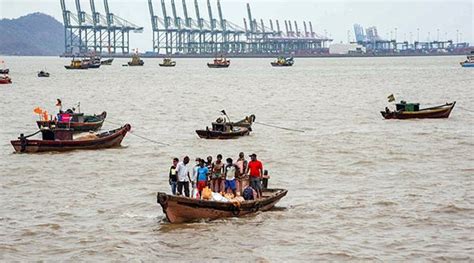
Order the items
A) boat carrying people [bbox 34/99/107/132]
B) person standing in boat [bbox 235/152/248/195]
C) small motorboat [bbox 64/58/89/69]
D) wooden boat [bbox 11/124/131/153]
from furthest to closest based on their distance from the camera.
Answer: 1. small motorboat [bbox 64/58/89/69]
2. boat carrying people [bbox 34/99/107/132]
3. wooden boat [bbox 11/124/131/153]
4. person standing in boat [bbox 235/152/248/195]

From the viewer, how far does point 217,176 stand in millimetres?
23125

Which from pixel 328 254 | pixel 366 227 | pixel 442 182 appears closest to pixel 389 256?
pixel 328 254

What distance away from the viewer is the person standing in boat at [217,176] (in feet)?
75.9

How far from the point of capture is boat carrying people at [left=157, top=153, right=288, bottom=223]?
22309 mm

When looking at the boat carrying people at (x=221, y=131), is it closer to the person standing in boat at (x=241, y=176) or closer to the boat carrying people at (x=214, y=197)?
the boat carrying people at (x=214, y=197)

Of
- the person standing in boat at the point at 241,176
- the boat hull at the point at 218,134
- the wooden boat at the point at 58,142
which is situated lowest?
the boat hull at the point at 218,134

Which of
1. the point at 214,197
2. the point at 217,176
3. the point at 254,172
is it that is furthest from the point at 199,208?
the point at 254,172

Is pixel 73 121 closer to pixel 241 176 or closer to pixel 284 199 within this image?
pixel 284 199

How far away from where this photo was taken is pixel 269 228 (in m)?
22.7

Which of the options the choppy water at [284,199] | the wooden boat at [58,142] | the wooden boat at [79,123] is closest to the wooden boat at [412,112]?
the choppy water at [284,199]

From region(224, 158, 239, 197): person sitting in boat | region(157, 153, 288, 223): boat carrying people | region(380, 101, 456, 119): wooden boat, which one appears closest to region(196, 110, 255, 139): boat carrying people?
region(380, 101, 456, 119): wooden boat

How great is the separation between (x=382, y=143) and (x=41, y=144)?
15550 millimetres

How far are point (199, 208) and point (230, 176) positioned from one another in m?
1.36

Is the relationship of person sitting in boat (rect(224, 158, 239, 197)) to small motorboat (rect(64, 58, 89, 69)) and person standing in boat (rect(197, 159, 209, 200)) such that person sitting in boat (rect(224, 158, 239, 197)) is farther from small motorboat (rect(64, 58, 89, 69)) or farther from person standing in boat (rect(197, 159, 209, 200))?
small motorboat (rect(64, 58, 89, 69))
